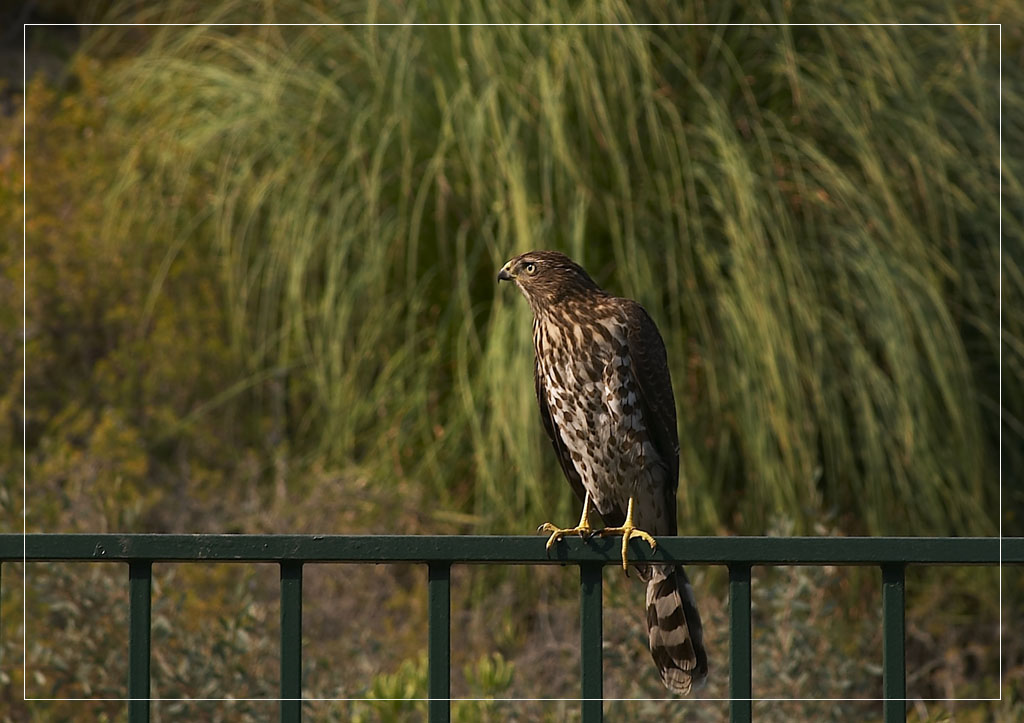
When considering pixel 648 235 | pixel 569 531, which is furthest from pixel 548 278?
pixel 648 235

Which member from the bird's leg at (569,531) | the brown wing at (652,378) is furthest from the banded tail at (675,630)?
the brown wing at (652,378)

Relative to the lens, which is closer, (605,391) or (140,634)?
(140,634)

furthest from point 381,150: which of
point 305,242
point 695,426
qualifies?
point 695,426

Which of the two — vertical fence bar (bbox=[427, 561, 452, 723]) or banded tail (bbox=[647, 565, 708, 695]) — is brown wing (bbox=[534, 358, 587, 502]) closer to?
banded tail (bbox=[647, 565, 708, 695])

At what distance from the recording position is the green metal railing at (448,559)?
1.93 meters

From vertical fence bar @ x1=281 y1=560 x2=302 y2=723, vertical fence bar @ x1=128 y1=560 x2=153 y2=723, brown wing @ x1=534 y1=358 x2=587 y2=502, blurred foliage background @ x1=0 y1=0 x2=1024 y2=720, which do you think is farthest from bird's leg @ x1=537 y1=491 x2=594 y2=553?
blurred foliage background @ x1=0 y1=0 x2=1024 y2=720

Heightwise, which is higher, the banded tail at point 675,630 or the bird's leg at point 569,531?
the bird's leg at point 569,531

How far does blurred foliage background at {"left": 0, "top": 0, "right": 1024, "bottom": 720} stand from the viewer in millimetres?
4883

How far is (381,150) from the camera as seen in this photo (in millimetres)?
5250

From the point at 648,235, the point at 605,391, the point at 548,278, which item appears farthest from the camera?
the point at 648,235

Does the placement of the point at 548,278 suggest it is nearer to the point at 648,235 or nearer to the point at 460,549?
the point at 460,549

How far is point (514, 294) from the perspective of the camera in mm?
5121

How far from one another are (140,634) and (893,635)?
3.46 feet

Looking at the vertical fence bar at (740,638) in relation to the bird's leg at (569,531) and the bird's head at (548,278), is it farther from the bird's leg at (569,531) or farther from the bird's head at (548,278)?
the bird's head at (548,278)
